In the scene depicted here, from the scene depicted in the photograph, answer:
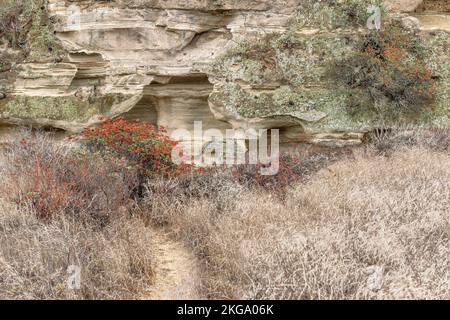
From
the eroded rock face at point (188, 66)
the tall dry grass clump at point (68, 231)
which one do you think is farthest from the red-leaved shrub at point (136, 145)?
the eroded rock face at point (188, 66)

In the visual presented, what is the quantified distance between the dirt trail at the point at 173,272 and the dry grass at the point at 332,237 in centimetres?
14

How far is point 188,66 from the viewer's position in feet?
26.1

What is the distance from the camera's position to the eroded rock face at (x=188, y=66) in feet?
25.8

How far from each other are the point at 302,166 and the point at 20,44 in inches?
232

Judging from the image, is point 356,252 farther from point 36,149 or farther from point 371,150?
point 36,149

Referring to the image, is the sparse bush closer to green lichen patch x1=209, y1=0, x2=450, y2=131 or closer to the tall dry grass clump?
the tall dry grass clump

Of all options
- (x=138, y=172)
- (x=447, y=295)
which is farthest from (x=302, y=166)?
(x=447, y=295)

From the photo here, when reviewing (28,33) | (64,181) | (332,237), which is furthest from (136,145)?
(332,237)

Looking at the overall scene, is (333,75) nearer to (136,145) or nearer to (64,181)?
(136,145)

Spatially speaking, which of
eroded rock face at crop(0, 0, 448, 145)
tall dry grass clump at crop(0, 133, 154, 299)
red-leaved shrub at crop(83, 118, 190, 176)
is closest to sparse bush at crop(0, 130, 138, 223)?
tall dry grass clump at crop(0, 133, 154, 299)

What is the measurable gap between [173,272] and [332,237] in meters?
1.69

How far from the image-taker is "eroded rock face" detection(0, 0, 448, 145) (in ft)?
25.8

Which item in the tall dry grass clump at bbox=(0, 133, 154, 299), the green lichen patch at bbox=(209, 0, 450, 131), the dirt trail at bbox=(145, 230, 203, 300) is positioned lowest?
the dirt trail at bbox=(145, 230, 203, 300)

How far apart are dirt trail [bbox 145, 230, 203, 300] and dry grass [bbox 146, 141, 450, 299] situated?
14 centimetres
